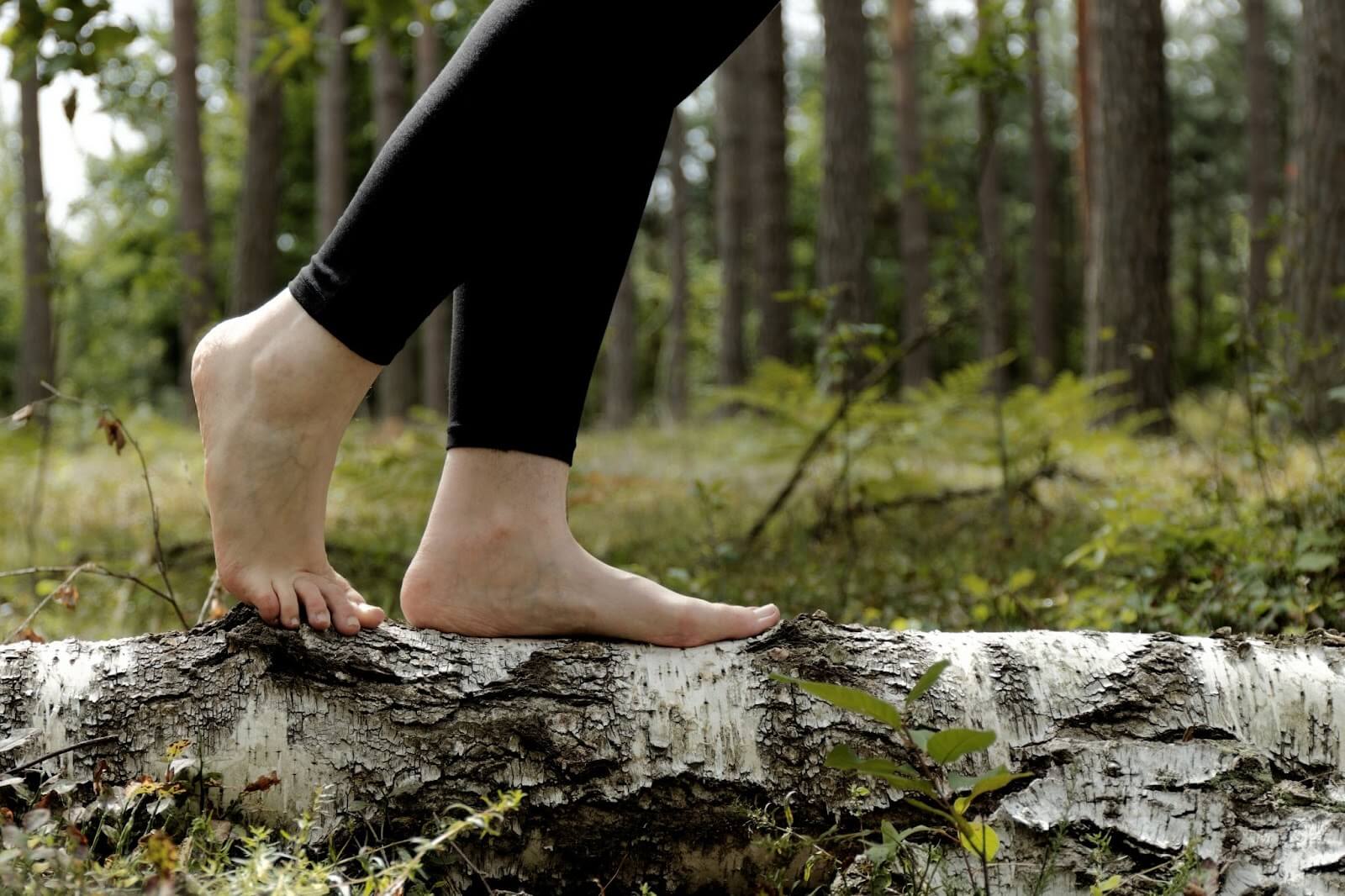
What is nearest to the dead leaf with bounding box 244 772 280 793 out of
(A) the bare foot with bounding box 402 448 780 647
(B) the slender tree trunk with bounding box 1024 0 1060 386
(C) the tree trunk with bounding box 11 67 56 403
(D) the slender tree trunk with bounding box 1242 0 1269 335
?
(A) the bare foot with bounding box 402 448 780 647

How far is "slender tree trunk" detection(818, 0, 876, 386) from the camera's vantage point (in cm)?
845

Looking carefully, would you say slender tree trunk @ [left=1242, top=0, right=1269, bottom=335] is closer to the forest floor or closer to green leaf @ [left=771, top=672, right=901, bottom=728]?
the forest floor

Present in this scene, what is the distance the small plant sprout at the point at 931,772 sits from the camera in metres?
0.96

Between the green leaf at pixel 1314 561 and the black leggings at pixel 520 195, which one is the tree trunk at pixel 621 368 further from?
the black leggings at pixel 520 195

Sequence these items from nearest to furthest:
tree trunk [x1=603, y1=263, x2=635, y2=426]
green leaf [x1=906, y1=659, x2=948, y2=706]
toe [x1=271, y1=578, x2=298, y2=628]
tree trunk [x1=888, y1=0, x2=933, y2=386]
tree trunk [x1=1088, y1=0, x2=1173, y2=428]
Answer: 1. green leaf [x1=906, y1=659, x2=948, y2=706]
2. toe [x1=271, y1=578, x2=298, y2=628]
3. tree trunk [x1=1088, y1=0, x2=1173, y2=428]
4. tree trunk [x1=603, y1=263, x2=635, y2=426]
5. tree trunk [x1=888, y1=0, x2=933, y2=386]

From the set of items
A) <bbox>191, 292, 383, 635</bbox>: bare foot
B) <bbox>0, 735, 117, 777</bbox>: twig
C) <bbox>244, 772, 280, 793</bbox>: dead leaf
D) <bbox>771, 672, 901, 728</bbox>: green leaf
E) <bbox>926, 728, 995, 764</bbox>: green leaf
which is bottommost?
<bbox>244, 772, 280, 793</bbox>: dead leaf

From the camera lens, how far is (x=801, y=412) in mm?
3715

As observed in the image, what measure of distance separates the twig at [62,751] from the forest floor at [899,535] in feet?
1.46

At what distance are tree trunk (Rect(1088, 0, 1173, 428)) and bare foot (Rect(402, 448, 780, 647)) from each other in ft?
18.6

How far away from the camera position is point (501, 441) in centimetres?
134

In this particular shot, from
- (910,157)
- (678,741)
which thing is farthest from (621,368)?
(678,741)

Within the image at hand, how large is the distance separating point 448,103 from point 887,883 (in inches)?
37.5

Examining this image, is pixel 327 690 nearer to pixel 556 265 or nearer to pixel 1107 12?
pixel 556 265

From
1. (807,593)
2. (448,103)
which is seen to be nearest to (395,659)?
(448,103)
